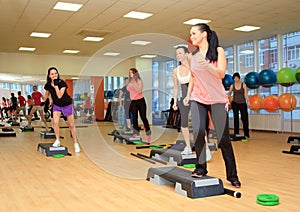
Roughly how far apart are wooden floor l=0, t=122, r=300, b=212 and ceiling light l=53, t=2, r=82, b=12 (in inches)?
114

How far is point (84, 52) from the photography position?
12.2 m

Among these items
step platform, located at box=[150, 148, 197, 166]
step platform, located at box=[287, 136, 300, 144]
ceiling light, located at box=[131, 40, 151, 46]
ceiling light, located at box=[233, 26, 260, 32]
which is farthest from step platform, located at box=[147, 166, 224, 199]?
ceiling light, located at box=[131, 40, 151, 46]

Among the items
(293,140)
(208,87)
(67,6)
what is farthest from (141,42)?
(208,87)

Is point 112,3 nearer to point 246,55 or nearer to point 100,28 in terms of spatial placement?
point 100,28

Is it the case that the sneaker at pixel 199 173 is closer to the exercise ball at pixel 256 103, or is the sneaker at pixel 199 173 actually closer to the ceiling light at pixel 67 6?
the ceiling light at pixel 67 6

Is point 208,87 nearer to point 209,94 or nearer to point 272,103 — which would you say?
point 209,94

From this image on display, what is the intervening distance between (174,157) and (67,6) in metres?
3.91

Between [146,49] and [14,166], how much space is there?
7.95m

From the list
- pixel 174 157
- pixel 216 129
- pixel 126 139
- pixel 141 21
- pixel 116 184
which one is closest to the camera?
pixel 216 129

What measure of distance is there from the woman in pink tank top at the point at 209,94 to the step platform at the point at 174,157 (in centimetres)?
121

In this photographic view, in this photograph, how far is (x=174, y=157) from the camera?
13.9ft

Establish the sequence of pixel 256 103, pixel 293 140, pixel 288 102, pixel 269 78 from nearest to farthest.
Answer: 1. pixel 293 140
2. pixel 288 102
3. pixel 269 78
4. pixel 256 103

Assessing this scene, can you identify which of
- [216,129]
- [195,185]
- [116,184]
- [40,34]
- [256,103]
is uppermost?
[40,34]

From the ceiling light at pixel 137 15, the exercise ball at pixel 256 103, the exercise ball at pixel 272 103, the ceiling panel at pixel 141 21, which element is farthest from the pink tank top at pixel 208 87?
the exercise ball at pixel 256 103
